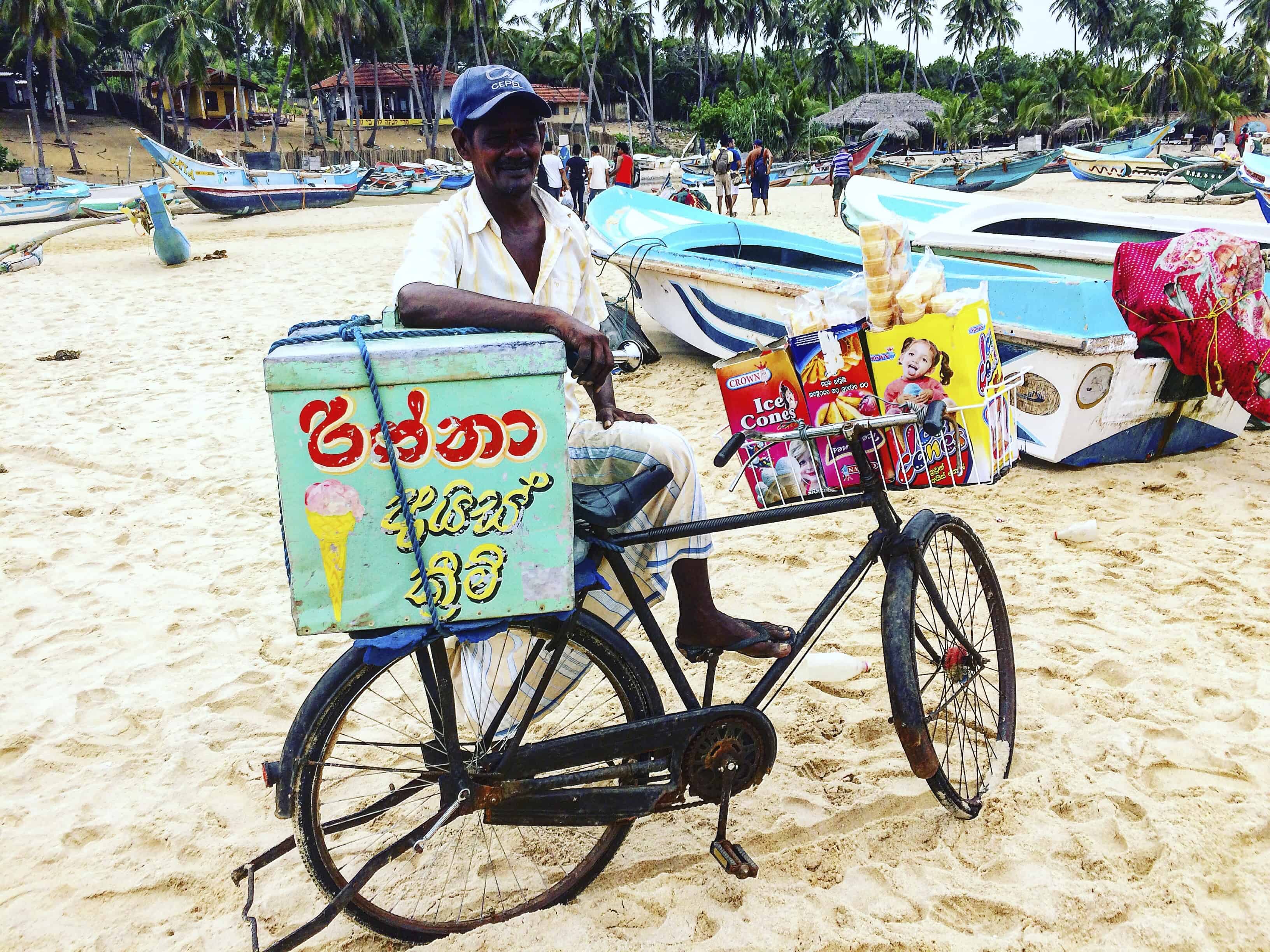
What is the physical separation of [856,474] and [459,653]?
39.7 inches

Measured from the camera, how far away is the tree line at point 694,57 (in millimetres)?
37656

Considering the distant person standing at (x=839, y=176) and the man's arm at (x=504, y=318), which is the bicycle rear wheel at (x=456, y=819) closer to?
the man's arm at (x=504, y=318)

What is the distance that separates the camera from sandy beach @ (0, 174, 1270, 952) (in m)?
1.98

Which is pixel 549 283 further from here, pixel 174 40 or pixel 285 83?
pixel 174 40

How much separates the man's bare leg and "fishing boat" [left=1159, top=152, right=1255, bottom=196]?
70.6 ft

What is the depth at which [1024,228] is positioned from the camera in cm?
779

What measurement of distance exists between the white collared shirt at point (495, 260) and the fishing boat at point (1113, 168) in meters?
24.4

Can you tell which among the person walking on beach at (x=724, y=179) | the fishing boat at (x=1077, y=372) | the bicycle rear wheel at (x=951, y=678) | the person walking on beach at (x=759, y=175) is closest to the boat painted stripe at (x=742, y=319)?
the fishing boat at (x=1077, y=372)

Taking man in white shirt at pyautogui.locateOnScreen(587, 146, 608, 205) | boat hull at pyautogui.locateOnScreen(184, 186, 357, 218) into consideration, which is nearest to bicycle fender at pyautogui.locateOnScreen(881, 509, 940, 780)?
man in white shirt at pyautogui.locateOnScreen(587, 146, 608, 205)

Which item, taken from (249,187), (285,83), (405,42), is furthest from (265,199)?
(405,42)

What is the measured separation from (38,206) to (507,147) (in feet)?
86.8

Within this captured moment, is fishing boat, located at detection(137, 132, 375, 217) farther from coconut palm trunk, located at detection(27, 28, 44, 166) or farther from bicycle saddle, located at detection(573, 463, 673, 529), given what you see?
bicycle saddle, located at detection(573, 463, 673, 529)

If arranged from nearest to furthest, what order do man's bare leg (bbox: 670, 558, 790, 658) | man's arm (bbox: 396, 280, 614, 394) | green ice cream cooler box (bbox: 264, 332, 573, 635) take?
1. green ice cream cooler box (bbox: 264, 332, 573, 635)
2. man's arm (bbox: 396, 280, 614, 394)
3. man's bare leg (bbox: 670, 558, 790, 658)

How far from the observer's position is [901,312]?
6.24 ft
